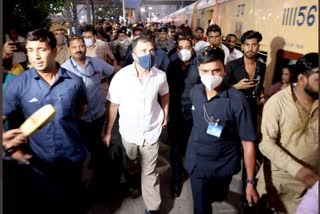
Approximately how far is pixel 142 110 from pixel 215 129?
0.90m

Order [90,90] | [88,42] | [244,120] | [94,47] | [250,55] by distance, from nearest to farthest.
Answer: [244,120] < [90,90] < [250,55] < [88,42] < [94,47]

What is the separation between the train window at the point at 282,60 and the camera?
338 cm

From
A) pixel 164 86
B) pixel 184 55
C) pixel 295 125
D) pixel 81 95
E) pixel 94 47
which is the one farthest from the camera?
pixel 94 47

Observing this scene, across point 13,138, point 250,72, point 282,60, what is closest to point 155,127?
point 250,72

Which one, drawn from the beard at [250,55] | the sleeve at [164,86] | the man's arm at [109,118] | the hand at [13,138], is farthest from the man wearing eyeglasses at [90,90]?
the beard at [250,55]

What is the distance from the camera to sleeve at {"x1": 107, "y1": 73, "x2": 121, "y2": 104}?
3.03m

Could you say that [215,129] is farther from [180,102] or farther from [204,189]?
[180,102]

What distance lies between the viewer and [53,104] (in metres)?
2.41

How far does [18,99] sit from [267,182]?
2.15m

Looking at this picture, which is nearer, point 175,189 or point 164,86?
point 164,86

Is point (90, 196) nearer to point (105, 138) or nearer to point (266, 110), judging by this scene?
point (105, 138)

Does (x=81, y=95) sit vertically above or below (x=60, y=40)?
below

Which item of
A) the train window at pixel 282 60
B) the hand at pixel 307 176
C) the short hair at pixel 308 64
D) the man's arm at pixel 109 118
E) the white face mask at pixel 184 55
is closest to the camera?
the hand at pixel 307 176

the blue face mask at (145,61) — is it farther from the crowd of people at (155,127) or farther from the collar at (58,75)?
the collar at (58,75)
